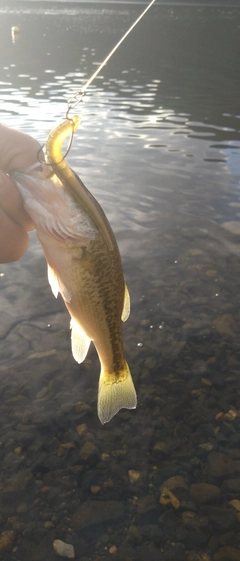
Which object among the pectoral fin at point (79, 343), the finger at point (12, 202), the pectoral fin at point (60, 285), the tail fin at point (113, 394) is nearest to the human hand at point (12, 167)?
the finger at point (12, 202)

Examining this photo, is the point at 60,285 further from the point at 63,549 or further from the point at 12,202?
the point at 63,549

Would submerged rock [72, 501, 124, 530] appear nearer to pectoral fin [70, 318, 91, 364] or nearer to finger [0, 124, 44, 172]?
pectoral fin [70, 318, 91, 364]

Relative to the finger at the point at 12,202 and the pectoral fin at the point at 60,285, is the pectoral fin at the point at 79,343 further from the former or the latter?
the finger at the point at 12,202

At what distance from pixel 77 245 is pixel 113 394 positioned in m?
1.33

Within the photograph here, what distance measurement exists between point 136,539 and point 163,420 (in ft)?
4.70

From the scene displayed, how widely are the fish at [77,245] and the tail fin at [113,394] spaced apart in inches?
8.4

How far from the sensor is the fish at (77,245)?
108 inches

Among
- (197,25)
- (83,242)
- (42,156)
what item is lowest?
(197,25)

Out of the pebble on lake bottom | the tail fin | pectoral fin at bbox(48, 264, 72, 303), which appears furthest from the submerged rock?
pectoral fin at bbox(48, 264, 72, 303)

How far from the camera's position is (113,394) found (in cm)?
372

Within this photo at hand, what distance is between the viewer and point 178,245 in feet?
32.0

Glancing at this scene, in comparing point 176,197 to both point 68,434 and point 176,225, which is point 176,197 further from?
point 68,434

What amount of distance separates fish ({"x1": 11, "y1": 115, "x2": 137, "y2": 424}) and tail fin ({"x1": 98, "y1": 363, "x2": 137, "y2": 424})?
214 mm

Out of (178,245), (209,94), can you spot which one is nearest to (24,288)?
(178,245)
